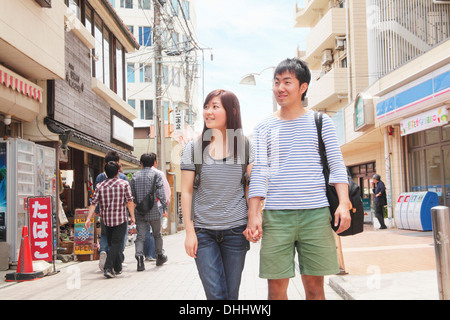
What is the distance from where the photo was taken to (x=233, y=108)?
3.38 metres

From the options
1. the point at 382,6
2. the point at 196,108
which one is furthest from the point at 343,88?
the point at 196,108

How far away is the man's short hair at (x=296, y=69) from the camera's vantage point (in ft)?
11.1

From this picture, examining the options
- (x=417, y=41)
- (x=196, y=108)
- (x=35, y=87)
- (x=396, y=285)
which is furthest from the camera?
(x=196, y=108)

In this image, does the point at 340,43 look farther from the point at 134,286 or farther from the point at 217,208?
the point at 217,208

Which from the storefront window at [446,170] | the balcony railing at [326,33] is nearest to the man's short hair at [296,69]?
the storefront window at [446,170]

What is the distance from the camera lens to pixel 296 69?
338 cm

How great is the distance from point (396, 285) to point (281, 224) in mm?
3213

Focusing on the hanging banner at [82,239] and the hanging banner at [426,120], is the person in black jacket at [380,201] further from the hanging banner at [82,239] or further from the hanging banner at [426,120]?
the hanging banner at [82,239]

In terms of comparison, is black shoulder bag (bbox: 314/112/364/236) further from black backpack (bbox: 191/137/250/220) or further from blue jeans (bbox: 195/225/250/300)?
blue jeans (bbox: 195/225/250/300)

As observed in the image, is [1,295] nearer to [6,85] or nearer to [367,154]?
[6,85]

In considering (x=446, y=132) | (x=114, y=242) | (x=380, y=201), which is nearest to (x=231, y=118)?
(x=114, y=242)

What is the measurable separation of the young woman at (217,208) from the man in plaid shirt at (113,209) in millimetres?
4192

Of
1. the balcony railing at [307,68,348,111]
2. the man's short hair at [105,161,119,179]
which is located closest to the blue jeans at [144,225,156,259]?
the man's short hair at [105,161,119,179]
